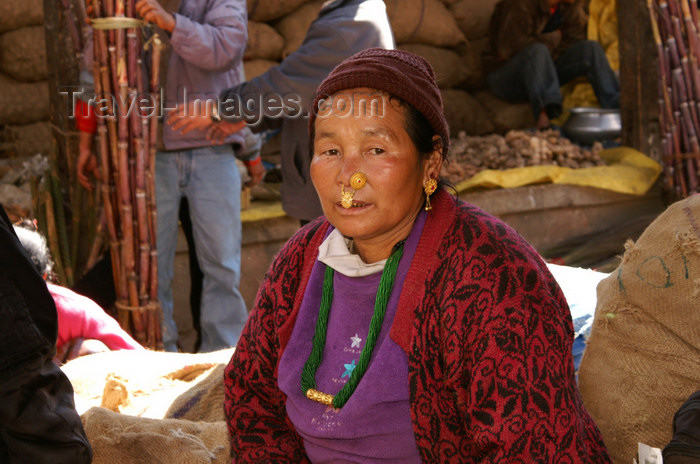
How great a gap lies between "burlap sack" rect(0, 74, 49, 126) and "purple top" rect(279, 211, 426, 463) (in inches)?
169

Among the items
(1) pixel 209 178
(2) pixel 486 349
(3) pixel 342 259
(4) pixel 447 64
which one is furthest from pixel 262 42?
(2) pixel 486 349

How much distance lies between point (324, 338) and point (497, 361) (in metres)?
0.44

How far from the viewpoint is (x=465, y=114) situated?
670 cm

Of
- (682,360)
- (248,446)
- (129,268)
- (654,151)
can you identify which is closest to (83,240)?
(129,268)

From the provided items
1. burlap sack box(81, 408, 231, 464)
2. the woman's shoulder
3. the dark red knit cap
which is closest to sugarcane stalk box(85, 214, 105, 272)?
burlap sack box(81, 408, 231, 464)

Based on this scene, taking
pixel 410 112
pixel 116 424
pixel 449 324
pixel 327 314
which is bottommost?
pixel 116 424

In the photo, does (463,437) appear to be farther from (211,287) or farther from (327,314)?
(211,287)

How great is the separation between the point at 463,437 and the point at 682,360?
582mm

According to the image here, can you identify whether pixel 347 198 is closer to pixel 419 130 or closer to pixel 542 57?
pixel 419 130

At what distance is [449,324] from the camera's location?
4.84 ft

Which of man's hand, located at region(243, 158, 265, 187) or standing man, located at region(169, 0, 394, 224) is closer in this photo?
standing man, located at region(169, 0, 394, 224)

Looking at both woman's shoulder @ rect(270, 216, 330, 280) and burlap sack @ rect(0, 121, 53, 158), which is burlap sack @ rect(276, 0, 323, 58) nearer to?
burlap sack @ rect(0, 121, 53, 158)

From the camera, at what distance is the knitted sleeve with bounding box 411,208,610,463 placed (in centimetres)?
139

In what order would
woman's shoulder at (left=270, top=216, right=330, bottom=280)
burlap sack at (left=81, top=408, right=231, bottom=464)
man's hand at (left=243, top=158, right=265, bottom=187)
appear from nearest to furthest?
woman's shoulder at (left=270, top=216, right=330, bottom=280) → burlap sack at (left=81, top=408, right=231, bottom=464) → man's hand at (left=243, top=158, right=265, bottom=187)
